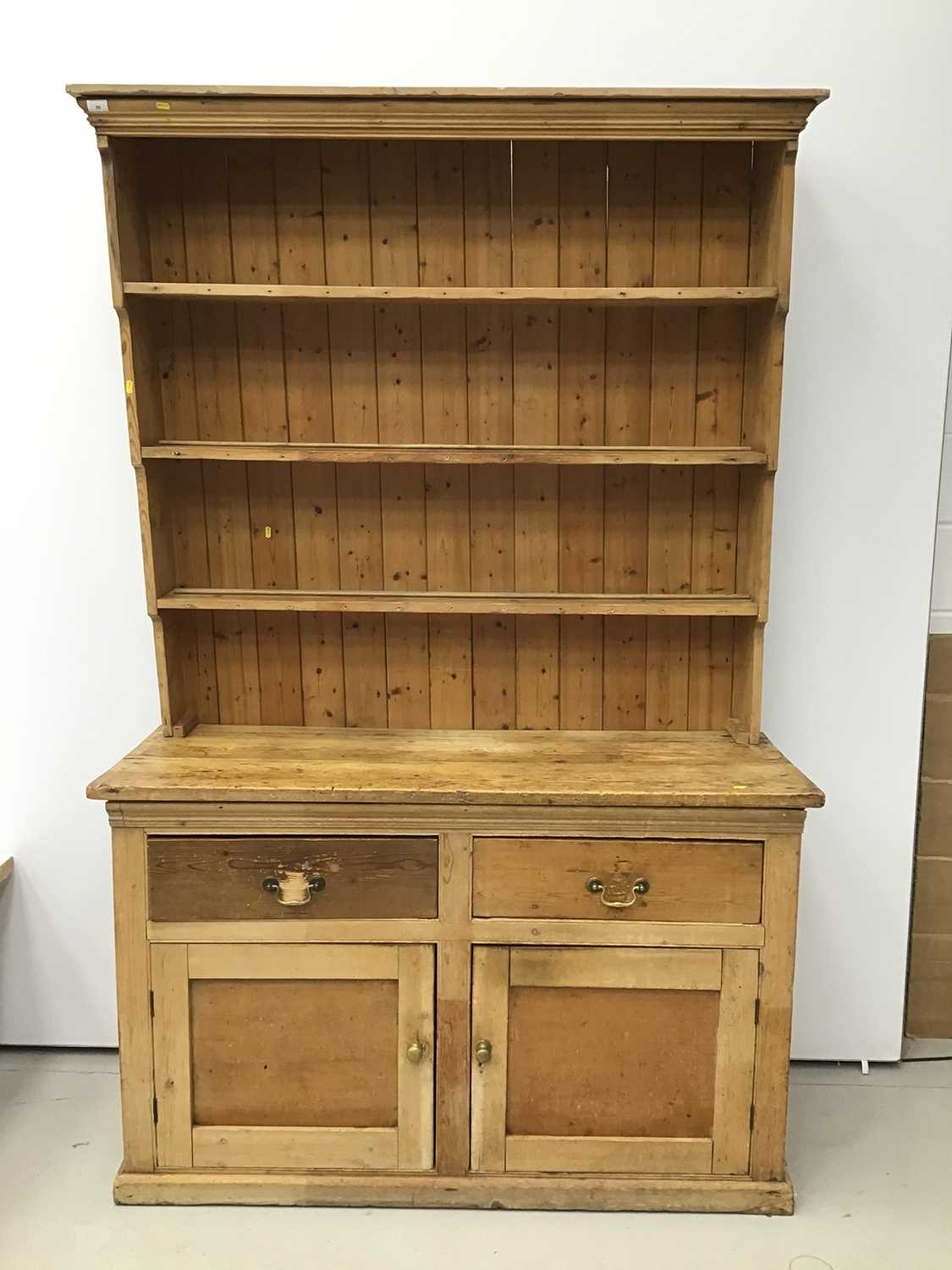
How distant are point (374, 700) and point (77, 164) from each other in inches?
58.7

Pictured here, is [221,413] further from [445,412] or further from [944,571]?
[944,571]

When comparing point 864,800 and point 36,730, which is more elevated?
point 36,730

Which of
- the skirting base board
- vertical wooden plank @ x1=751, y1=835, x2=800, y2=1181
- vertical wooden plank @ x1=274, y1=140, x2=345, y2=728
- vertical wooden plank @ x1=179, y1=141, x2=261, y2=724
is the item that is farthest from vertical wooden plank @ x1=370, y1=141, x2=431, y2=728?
the skirting base board

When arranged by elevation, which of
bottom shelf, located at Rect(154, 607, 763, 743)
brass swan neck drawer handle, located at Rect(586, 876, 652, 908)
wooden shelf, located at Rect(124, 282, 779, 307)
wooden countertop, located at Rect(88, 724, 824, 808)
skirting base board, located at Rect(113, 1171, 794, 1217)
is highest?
wooden shelf, located at Rect(124, 282, 779, 307)

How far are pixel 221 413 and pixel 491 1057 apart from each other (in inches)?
63.6

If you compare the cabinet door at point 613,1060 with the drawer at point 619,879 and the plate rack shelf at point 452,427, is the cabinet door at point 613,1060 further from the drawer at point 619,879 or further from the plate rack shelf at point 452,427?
the plate rack shelf at point 452,427

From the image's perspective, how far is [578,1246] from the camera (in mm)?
2033

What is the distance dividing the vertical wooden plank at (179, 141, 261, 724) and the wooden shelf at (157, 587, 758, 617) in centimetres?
14

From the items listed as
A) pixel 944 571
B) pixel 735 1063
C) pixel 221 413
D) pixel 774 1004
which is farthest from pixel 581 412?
pixel 735 1063

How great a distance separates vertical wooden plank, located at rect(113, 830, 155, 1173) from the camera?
2078mm

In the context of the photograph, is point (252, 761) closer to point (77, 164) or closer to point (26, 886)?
point (26, 886)

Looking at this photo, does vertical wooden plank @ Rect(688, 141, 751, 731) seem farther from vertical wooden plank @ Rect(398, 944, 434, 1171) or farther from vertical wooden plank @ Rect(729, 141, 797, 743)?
vertical wooden plank @ Rect(398, 944, 434, 1171)

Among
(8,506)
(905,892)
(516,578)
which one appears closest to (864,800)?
(905,892)

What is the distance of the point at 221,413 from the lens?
2.42m
